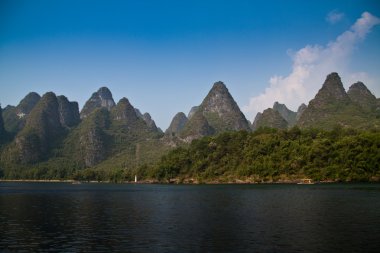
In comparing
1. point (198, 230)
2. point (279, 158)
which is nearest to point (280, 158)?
point (279, 158)

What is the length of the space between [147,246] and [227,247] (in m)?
6.03

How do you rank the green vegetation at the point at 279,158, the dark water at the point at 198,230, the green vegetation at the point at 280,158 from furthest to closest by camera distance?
the green vegetation at the point at 279,158 < the green vegetation at the point at 280,158 < the dark water at the point at 198,230

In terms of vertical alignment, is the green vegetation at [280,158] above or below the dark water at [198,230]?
above

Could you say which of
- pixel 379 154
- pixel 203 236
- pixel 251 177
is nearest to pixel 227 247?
pixel 203 236

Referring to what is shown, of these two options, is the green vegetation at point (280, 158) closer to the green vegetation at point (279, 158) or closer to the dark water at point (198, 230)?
the green vegetation at point (279, 158)

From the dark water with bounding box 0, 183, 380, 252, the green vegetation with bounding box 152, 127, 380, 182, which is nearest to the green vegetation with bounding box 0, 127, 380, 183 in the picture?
the green vegetation with bounding box 152, 127, 380, 182

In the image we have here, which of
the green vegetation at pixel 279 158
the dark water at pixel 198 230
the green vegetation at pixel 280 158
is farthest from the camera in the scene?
the green vegetation at pixel 279 158

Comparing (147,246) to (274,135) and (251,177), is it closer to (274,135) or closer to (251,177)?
(251,177)

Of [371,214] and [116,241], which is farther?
[371,214]

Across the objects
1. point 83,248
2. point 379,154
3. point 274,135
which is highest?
point 274,135

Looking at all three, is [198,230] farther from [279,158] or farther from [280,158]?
[279,158]

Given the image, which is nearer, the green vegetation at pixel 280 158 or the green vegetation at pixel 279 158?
the green vegetation at pixel 280 158

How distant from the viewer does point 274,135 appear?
176 meters

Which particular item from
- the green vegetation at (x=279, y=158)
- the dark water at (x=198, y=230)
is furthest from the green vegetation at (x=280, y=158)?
the dark water at (x=198, y=230)
